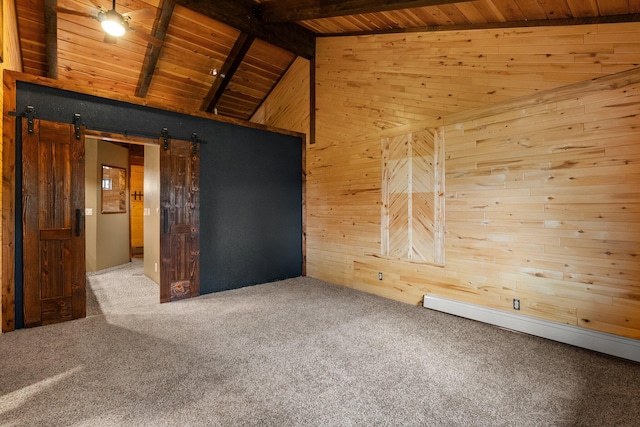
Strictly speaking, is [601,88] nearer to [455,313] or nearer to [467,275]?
[467,275]

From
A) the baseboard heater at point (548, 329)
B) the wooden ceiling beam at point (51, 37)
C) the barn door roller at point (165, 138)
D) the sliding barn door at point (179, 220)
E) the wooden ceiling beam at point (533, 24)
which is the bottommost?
the baseboard heater at point (548, 329)

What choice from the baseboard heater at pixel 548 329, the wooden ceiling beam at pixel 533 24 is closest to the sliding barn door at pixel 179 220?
the baseboard heater at pixel 548 329

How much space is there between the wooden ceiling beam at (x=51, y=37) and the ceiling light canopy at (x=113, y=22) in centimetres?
111

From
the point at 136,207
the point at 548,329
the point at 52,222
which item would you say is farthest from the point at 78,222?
the point at 136,207

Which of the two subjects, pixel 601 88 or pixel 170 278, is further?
pixel 170 278

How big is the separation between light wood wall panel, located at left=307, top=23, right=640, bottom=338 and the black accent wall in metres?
1.41

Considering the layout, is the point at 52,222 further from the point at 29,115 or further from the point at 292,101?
the point at 292,101

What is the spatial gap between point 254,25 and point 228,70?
1091 mm

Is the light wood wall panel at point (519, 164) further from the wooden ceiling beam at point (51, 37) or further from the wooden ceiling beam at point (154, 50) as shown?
the wooden ceiling beam at point (51, 37)

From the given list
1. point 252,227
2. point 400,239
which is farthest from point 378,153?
point 252,227

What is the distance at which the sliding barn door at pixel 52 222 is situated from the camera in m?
3.34

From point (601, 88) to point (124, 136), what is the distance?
518cm

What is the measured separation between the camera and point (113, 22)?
3.34 metres

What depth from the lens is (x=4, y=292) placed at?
3.20m
